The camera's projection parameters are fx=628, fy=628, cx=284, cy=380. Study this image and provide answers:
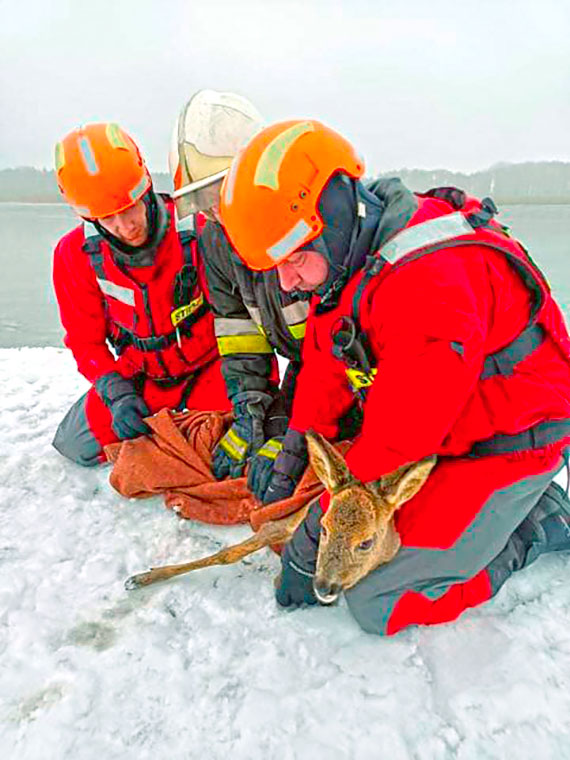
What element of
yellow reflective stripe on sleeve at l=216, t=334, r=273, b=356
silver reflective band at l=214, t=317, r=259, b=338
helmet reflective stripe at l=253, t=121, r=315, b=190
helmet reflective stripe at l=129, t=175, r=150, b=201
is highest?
helmet reflective stripe at l=253, t=121, r=315, b=190

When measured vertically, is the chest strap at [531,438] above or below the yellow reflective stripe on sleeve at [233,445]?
above

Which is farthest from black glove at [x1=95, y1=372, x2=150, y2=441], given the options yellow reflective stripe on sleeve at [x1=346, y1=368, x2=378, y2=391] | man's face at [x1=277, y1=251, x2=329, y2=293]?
Answer: man's face at [x1=277, y1=251, x2=329, y2=293]

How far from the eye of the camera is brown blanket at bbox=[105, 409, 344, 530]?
258cm

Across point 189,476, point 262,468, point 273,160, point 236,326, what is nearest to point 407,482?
point 262,468

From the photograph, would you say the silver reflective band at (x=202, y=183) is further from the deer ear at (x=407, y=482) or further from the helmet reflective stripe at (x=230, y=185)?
Result: the deer ear at (x=407, y=482)

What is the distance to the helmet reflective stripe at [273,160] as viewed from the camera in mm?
1767

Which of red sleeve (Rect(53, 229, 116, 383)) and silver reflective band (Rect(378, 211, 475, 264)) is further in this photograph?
red sleeve (Rect(53, 229, 116, 383))

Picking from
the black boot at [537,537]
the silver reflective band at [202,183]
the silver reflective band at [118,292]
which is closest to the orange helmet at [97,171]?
the silver reflective band at [202,183]

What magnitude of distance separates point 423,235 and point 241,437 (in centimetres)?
142

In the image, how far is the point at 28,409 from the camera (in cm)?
397

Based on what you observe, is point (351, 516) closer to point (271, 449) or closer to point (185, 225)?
point (271, 449)

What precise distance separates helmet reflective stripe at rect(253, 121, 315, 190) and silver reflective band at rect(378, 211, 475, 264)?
1.24 ft

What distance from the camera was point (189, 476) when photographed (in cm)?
290

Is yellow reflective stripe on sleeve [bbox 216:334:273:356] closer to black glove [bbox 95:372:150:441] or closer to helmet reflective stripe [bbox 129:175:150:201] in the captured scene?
black glove [bbox 95:372:150:441]
